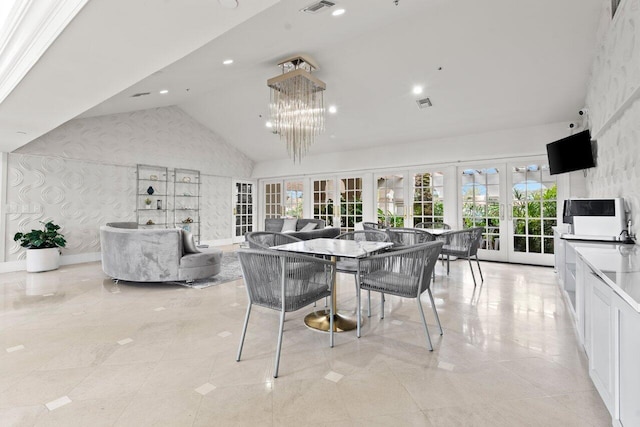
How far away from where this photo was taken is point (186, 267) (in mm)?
4270

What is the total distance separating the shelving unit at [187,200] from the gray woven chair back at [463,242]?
6.29m

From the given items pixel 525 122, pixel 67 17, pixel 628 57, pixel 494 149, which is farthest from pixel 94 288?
pixel 525 122

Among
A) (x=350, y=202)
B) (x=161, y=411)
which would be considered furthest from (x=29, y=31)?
(x=350, y=202)

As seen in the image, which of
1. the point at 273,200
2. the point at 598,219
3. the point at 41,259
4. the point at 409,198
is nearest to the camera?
the point at 598,219

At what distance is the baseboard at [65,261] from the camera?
17.5ft

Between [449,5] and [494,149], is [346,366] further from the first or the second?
[494,149]

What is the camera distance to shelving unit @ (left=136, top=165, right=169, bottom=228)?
7027 mm

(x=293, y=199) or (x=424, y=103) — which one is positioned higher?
(x=424, y=103)

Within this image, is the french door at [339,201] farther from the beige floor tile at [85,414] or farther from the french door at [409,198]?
the beige floor tile at [85,414]

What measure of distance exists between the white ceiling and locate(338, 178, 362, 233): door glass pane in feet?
5.14

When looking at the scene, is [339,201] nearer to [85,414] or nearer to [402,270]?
[402,270]

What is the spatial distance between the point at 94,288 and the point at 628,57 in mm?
6329

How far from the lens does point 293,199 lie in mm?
9211

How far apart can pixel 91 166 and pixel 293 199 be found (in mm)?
4929
